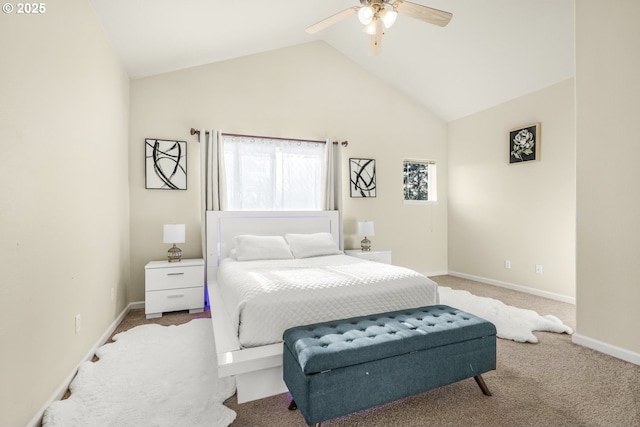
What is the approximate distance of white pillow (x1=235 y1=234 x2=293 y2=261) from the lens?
3.41 m

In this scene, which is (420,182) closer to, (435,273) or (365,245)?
(435,273)

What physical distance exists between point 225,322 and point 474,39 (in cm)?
407

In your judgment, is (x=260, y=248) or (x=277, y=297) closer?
(x=277, y=297)

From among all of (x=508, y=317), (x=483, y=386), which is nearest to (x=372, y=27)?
(x=483, y=386)

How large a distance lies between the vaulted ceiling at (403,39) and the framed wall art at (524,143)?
0.50 metres

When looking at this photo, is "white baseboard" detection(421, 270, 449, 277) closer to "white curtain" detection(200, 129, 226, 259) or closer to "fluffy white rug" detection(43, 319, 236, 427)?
"white curtain" detection(200, 129, 226, 259)

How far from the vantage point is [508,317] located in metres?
3.18

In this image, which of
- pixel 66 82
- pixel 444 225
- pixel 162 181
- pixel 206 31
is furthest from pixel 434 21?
pixel 444 225

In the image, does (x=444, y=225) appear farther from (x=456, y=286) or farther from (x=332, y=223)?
(x=332, y=223)

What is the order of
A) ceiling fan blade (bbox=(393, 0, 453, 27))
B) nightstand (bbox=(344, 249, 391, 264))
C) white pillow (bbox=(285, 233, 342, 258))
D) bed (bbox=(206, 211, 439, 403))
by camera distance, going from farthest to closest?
nightstand (bbox=(344, 249, 391, 264)), white pillow (bbox=(285, 233, 342, 258)), ceiling fan blade (bbox=(393, 0, 453, 27)), bed (bbox=(206, 211, 439, 403))

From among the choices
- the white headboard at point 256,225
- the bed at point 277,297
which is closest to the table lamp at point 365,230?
the white headboard at point 256,225

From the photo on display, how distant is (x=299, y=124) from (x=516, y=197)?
3277 mm

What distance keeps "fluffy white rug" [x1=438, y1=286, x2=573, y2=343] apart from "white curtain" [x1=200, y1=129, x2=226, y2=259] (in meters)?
3.06

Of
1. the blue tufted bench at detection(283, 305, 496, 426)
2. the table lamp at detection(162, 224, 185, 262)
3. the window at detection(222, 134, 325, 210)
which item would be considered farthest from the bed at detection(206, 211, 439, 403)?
the window at detection(222, 134, 325, 210)
